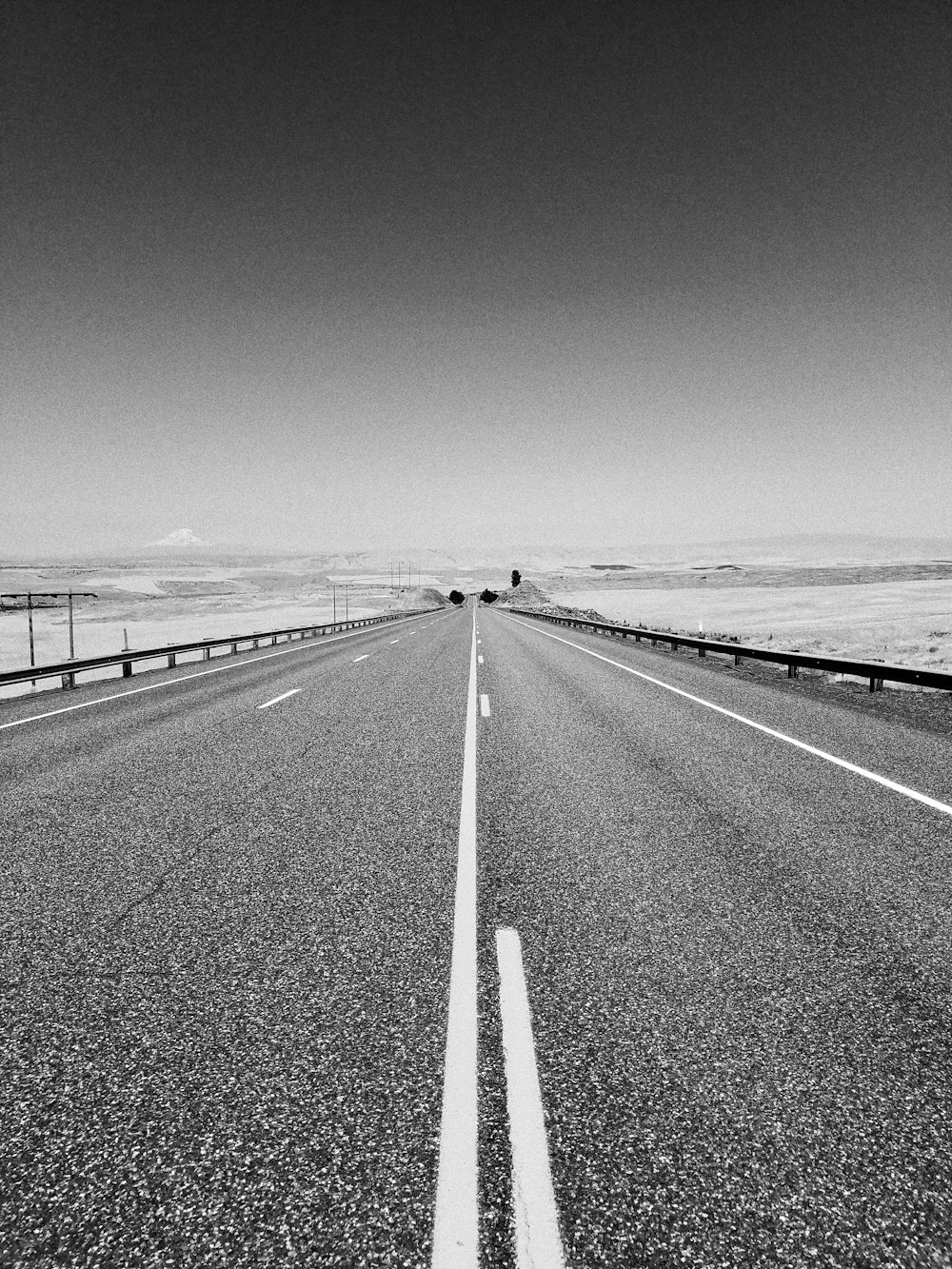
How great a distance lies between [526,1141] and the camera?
227cm

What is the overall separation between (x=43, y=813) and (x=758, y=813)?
6.27 metres

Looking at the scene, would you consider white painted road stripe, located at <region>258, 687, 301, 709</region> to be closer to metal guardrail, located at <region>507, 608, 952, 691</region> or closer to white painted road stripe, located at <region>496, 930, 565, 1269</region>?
white painted road stripe, located at <region>496, 930, 565, 1269</region>

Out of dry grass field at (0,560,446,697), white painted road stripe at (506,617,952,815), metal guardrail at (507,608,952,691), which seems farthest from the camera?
dry grass field at (0,560,446,697)

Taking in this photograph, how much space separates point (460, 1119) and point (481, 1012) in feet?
2.13

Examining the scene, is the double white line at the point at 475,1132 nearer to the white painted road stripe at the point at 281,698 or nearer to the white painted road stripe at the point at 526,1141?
the white painted road stripe at the point at 526,1141

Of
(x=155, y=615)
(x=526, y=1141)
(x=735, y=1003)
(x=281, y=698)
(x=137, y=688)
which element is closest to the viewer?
(x=526, y=1141)

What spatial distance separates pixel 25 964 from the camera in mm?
3482

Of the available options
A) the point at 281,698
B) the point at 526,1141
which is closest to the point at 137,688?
the point at 281,698

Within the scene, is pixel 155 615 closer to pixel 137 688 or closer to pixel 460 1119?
pixel 137 688

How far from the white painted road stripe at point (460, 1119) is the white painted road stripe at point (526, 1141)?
132 mm

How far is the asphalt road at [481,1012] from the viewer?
79.7 inches

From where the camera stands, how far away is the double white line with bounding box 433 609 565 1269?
1.91 metres

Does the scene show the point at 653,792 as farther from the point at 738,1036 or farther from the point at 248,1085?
the point at 248,1085

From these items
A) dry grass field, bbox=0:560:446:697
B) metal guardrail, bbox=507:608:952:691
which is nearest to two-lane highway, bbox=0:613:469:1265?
metal guardrail, bbox=507:608:952:691
